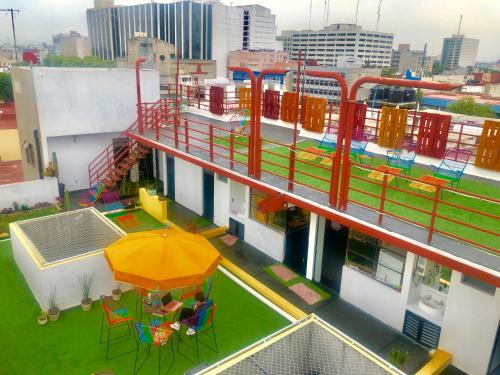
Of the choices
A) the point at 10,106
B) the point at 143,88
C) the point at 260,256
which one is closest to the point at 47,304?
the point at 260,256

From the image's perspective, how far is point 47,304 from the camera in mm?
11031

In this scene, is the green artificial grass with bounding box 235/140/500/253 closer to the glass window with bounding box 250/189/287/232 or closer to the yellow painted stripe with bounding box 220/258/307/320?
the glass window with bounding box 250/189/287/232

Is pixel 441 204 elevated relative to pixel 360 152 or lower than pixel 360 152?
lower

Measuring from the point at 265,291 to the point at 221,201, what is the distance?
17.2ft

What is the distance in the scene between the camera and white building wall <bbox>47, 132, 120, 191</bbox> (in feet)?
65.8

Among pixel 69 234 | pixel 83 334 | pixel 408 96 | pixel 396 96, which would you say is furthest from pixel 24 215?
pixel 408 96

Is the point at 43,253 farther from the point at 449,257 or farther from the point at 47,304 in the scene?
the point at 449,257

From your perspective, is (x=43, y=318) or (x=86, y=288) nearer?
(x=43, y=318)

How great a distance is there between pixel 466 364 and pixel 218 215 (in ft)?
33.2

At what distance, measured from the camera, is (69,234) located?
498 inches

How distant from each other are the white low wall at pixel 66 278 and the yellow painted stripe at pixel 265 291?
3280 millimetres

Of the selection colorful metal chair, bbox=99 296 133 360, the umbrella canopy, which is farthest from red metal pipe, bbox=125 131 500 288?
colorful metal chair, bbox=99 296 133 360

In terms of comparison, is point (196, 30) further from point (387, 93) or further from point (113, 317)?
point (113, 317)

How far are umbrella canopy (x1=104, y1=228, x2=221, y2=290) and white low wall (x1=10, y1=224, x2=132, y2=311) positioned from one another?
182cm
